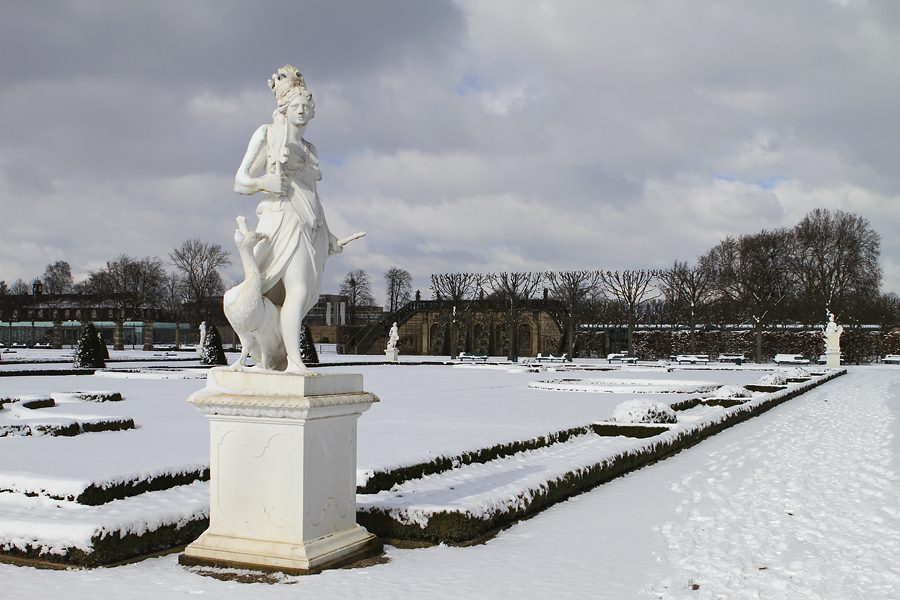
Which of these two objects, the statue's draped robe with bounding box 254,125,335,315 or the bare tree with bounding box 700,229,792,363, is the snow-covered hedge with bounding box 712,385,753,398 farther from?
the bare tree with bounding box 700,229,792,363

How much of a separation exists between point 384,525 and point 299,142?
7.97 feet

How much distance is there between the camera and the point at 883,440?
8828mm

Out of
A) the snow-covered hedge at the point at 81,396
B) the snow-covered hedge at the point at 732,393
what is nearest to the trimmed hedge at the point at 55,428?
the snow-covered hedge at the point at 81,396

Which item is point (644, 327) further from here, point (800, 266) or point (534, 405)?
point (534, 405)

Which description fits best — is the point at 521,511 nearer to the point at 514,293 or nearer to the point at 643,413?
the point at 643,413

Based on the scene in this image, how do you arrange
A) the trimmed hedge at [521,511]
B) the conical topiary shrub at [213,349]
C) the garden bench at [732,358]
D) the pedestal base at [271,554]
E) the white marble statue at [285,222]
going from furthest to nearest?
the garden bench at [732,358] < the conical topiary shrub at [213,349] < the trimmed hedge at [521,511] < the white marble statue at [285,222] < the pedestal base at [271,554]

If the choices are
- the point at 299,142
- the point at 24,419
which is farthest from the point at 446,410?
the point at 299,142

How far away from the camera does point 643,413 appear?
9242 millimetres

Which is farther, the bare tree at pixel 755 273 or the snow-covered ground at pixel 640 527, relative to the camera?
the bare tree at pixel 755 273

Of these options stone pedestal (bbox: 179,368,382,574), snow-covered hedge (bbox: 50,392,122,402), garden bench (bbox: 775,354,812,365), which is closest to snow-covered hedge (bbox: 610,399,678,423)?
stone pedestal (bbox: 179,368,382,574)

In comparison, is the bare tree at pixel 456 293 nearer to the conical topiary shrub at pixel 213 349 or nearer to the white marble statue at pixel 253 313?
the conical topiary shrub at pixel 213 349

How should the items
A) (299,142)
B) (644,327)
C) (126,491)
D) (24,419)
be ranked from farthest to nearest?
(644,327)
(24,419)
(126,491)
(299,142)

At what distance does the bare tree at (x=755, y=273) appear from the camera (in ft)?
121

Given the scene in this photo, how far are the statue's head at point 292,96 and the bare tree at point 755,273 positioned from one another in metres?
34.5
